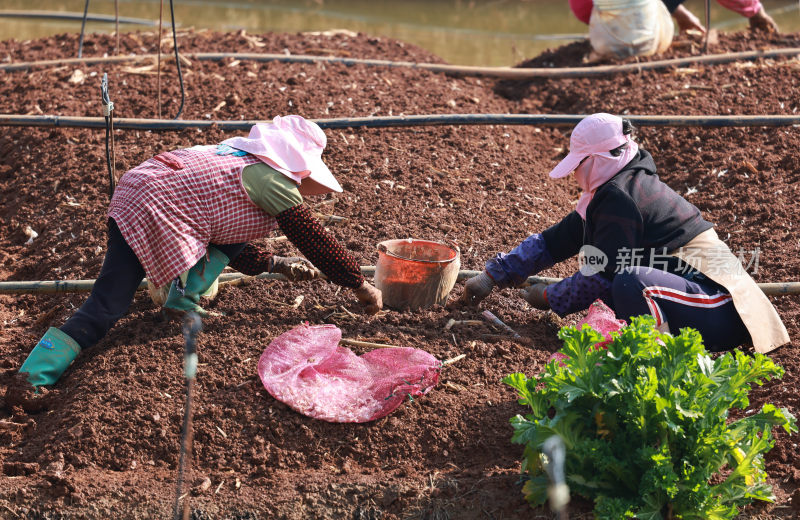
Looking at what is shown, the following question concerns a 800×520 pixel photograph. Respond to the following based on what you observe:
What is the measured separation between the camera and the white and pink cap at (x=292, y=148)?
320 centimetres

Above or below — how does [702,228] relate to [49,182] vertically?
above

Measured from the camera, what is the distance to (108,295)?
10.5ft

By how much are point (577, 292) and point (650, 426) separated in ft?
3.64

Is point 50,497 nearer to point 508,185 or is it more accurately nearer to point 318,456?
point 318,456

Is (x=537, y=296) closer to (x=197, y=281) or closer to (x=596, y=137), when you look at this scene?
(x=596, y=137)

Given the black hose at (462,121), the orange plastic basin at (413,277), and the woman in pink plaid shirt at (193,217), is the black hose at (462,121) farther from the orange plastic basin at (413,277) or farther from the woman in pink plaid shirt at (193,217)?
the woman in pink plaid shirt at (193,217)

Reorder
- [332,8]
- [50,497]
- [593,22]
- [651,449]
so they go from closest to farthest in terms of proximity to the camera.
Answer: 1. [651,449]
2. [50,497]
3. [593,22]
4. [332,8]

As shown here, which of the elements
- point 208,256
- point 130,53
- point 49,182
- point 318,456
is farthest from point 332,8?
point 318,456

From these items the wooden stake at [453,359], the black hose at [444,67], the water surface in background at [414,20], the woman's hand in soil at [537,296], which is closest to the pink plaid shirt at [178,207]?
the wooden stake at [453,359]

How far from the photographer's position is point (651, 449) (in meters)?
2.34

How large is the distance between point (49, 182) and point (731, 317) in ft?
11.8

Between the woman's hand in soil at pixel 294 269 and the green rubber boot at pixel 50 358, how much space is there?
840 mm

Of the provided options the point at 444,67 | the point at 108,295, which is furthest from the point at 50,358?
the point at 444,67

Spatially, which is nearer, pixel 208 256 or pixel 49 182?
pixel 208 256
